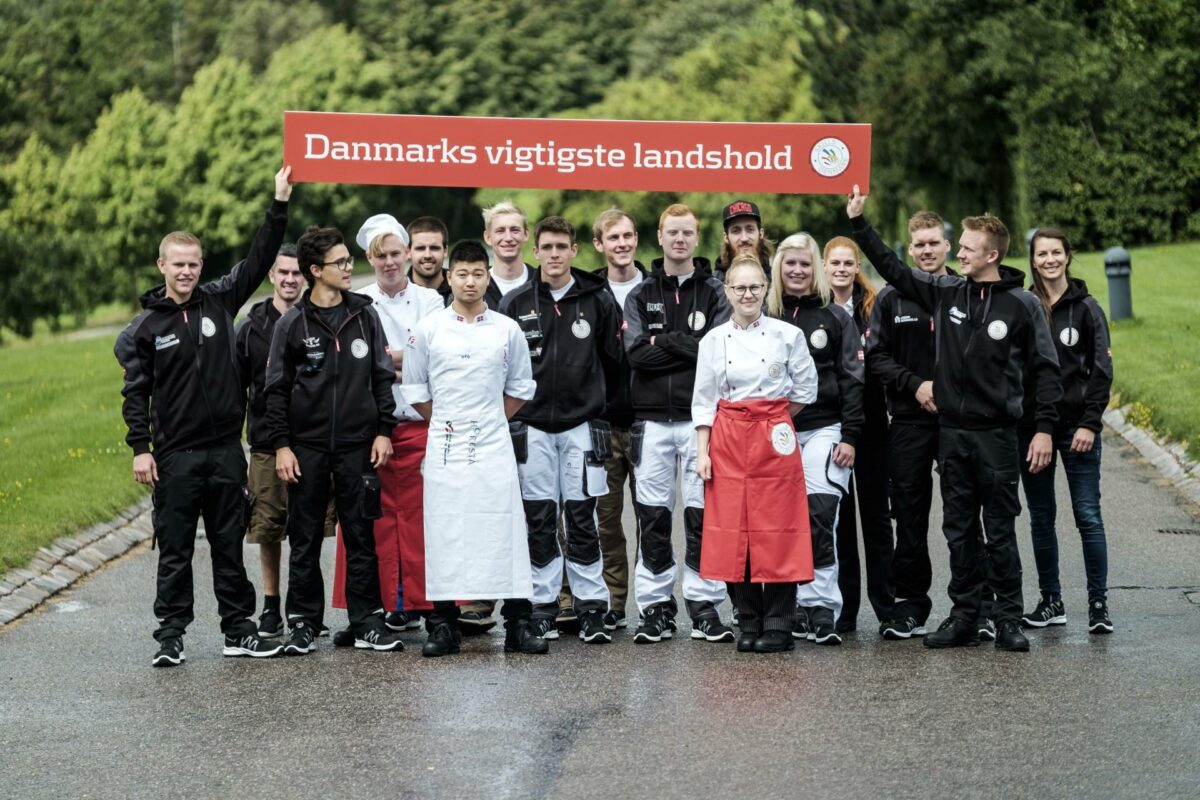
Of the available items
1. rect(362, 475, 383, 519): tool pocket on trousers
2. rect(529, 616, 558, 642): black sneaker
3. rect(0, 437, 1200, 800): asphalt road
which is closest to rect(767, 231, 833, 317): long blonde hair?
rect(0, 437, 1200, 800): asphalt road

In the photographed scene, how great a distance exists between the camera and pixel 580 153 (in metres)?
11.1

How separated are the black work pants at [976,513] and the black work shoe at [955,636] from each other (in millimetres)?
34

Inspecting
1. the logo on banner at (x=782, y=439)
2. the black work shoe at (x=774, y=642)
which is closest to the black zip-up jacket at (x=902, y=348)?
the logo on banner at (x=782, y=439)

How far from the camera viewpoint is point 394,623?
11.0 meters

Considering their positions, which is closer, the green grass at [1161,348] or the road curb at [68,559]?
the road curb at [68,559]

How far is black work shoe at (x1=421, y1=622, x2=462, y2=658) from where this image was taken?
10.0 m

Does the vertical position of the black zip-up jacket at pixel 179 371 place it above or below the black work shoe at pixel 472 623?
above

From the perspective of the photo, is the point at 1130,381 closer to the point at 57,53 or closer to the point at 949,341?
the point at 949,341

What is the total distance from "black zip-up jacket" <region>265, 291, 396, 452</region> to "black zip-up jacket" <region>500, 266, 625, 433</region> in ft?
2.82

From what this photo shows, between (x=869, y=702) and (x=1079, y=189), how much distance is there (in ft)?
114

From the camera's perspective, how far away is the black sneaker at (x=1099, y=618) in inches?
402

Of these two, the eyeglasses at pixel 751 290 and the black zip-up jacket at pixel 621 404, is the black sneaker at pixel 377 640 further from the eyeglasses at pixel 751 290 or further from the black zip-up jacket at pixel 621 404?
the eyeglasses at pixel 751 290

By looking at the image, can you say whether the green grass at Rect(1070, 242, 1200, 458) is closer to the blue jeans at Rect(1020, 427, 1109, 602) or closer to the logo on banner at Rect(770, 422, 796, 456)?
the blue jeans at Rect(1020, 427, 1109, 602)

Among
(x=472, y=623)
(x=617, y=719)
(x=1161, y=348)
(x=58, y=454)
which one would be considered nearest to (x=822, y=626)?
(x=472, y=623)
